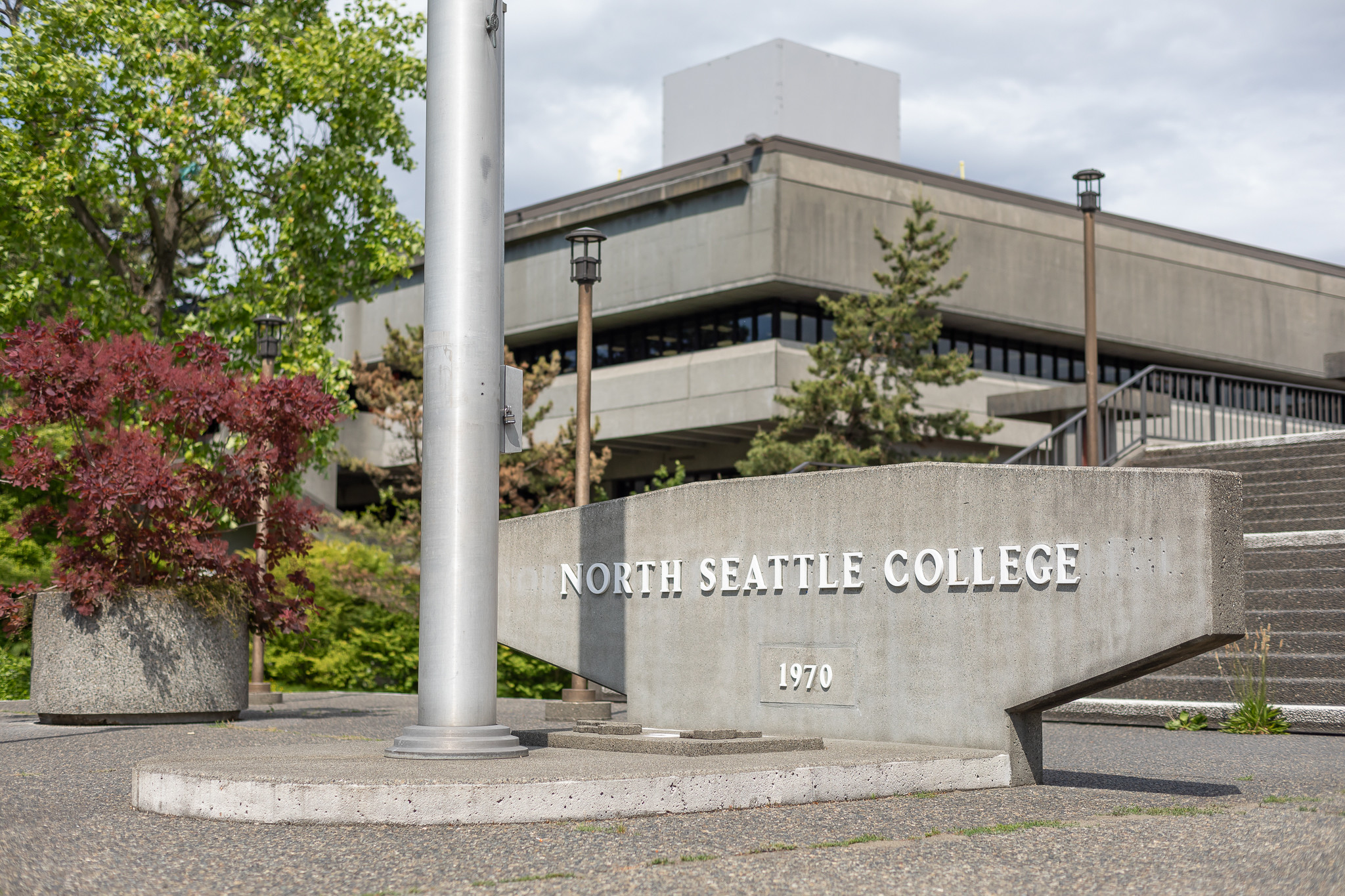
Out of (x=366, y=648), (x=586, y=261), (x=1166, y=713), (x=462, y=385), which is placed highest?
(x=586, y=261)

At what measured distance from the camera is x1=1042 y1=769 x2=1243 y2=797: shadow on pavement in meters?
8.61

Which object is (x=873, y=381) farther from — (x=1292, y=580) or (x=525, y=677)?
(x=1292, y=580)

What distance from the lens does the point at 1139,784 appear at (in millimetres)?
9055

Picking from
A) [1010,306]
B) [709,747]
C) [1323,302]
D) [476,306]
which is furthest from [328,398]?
[1323,302]

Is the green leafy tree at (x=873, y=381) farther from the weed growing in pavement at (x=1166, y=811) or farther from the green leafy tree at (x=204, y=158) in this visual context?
the weed growing in pavement at (x=1166, y=811)

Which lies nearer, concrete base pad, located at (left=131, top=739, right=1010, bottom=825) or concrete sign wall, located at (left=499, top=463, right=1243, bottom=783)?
concrete base pad, located at (left=131, top=739, right=1010, bottom=825)

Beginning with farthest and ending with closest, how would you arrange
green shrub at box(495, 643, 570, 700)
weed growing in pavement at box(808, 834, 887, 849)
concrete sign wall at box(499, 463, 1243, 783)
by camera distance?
green shrub at box(495, 643, 570, 700) → concrete sign wall at box(499, 463, 1243, 783) → weed growing in pavement at box(808, 834, 887, 849)

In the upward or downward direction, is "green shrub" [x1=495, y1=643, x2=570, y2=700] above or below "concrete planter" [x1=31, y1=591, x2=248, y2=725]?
below

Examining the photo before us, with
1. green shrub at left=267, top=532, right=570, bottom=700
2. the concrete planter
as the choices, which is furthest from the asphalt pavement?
green shrub at left=267, top=532, right=570, bottom=700

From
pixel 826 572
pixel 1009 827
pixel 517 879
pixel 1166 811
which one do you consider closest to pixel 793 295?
pixel 826 572

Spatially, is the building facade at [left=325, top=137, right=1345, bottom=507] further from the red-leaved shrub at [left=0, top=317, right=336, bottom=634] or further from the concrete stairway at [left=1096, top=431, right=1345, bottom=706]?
the red-leaved shrub at [left=0, top=317, right=336, bottom=634]

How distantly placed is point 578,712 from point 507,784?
26.6ft

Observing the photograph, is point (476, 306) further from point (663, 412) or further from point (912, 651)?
point (663, 412)

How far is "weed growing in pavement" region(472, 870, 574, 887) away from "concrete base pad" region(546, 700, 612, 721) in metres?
8.85
